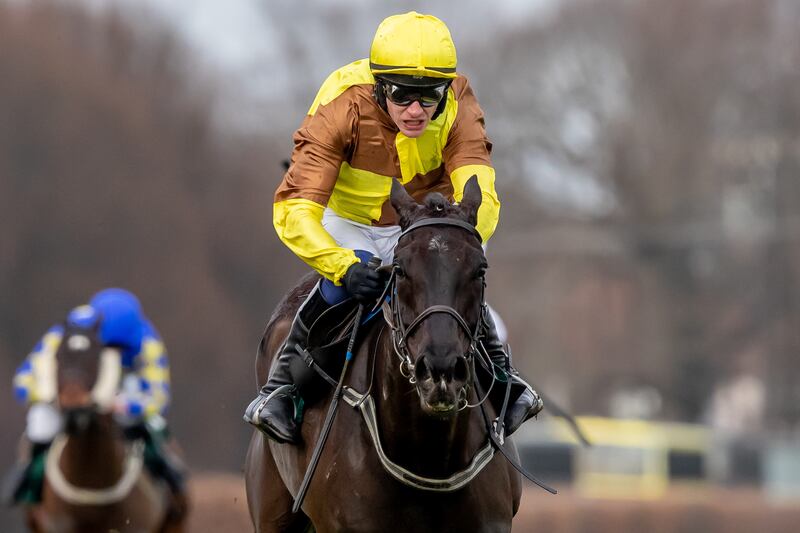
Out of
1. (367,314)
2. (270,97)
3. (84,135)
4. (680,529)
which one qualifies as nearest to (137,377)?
(367,314)

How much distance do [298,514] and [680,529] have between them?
12001 millimetres

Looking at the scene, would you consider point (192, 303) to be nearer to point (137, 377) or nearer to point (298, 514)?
point (137, 377)

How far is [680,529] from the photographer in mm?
19312

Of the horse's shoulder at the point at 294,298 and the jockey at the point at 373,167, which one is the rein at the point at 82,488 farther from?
the jockey at the point at 373,167

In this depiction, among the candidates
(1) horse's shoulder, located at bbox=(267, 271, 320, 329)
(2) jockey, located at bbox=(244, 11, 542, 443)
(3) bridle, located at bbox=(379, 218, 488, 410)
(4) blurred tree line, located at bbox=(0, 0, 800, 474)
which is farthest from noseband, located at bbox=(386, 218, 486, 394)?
(4) blurred tree line, located at bbox=(0, 0, 800, 474)

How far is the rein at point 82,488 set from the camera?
1183cm

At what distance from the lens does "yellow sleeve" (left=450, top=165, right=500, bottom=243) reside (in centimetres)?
689

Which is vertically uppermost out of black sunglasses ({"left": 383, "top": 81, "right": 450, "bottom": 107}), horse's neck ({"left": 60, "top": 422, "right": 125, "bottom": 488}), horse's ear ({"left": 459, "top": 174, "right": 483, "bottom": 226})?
black sunglasses ({"left": 383, "top": 81, "right": 450, "bottom": 107})

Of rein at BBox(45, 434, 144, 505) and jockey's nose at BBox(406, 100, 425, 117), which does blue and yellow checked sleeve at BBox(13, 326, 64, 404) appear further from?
jockey's nose at BBox(406, 100, 425, 117)

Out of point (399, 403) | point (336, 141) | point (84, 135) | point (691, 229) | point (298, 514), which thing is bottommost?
point (691, 229)

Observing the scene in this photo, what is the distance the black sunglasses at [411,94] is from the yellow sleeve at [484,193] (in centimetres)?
34

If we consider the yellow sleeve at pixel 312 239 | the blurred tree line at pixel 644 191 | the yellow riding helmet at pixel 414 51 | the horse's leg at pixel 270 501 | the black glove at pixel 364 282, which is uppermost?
the yellow riding helmet at pixel 414 51

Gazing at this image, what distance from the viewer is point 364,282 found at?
6.76 m

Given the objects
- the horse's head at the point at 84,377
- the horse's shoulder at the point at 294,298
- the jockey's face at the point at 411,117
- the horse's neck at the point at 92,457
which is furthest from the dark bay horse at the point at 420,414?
the horse's neck at the point at 92,457
